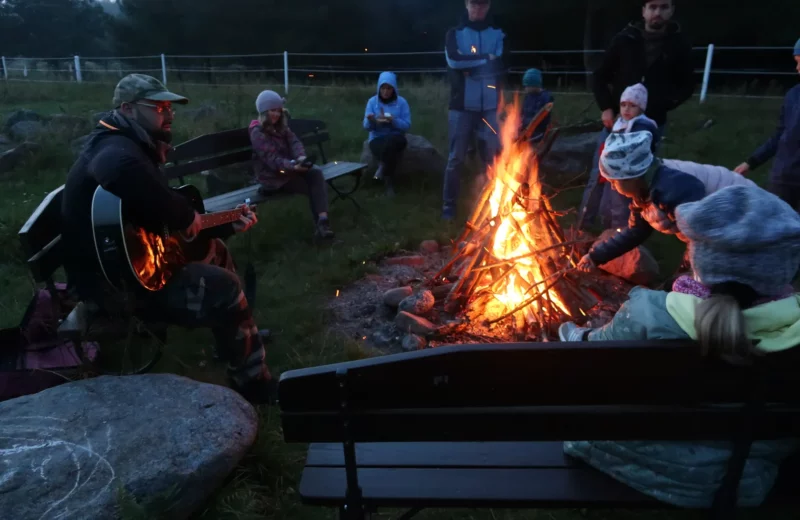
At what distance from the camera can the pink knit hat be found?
512 cm

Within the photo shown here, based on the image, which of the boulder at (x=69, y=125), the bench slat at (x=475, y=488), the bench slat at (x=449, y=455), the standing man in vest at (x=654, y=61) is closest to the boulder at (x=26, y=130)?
the boulder at (x=69, y=125)

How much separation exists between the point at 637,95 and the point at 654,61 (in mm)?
395

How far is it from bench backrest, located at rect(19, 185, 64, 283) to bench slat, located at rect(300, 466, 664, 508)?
2.14 m

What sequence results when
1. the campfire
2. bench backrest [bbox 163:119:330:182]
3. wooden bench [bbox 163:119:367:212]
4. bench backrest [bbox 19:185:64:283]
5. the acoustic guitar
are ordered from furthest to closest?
1. bench backrest [bbox 163:119:330:182]
2. wooden bench [bbox 163:119:367:212]
3. the campfire
4. bench backrest [bbox 19:185:64:283]
5. the acoustic guitar

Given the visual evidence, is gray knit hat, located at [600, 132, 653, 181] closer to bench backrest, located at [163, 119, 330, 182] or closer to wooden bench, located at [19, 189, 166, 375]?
wooden bench, located at [19, 189, 166, 375]

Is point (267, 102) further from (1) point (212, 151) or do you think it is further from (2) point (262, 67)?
(2) point (262, 67)

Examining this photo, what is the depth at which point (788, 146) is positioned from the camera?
4730 mm

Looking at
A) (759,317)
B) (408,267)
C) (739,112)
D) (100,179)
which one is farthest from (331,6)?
(759,317)

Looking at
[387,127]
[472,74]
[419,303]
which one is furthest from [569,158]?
[419,303]

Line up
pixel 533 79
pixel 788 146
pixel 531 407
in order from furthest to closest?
pixel 533 79 < pixel 788 146 < pixel 531 407

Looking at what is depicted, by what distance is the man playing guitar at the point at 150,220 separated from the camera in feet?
10.4

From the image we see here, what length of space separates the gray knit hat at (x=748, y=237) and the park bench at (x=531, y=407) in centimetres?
25

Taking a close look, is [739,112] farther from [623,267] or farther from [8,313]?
[8,313]

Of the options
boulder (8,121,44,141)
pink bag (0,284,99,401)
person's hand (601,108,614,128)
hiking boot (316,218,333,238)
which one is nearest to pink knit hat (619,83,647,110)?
person's hand (601,108,614,128)
